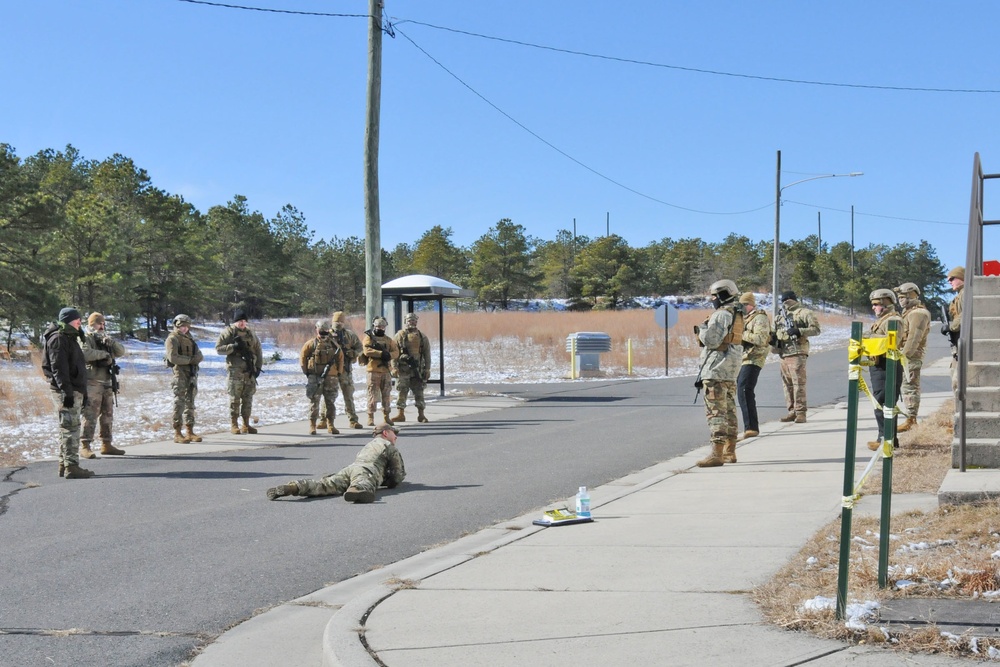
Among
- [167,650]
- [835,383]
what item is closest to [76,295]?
[835,383]

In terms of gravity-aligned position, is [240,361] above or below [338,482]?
above

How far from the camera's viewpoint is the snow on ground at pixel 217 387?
16.0m

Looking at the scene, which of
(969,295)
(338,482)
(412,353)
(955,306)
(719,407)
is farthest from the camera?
(412,353)

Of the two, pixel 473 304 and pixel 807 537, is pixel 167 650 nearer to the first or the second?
pixel 807 537

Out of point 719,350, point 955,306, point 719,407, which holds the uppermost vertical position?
point 955,306

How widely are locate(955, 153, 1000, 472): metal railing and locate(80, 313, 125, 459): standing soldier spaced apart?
→ 9.82 metres

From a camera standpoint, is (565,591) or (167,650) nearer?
(167,650)

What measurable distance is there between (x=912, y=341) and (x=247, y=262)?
56701 millimetres

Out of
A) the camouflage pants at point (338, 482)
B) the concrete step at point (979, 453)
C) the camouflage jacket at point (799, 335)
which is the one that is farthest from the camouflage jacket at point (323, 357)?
the concrete step at point (979, 453)

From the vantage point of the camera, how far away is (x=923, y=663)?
4.17 meters

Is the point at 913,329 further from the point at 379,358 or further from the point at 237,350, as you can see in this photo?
the point at 237,350

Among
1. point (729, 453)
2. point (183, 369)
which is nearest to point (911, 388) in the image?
point (729, 453)

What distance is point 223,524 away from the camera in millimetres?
8531

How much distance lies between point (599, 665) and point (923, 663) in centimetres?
129
